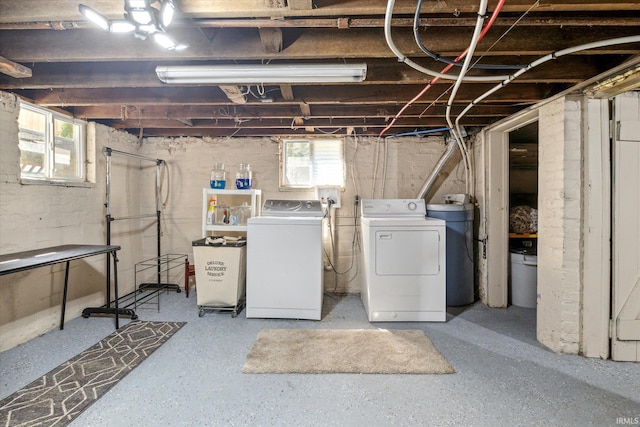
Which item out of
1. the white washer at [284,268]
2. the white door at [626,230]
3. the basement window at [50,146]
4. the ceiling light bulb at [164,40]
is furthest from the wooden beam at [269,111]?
the ceiling light bulb at [164,40]

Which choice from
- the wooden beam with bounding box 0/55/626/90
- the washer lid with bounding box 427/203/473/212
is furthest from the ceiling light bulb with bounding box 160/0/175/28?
the washer lid with bounding box 427/203/473/212

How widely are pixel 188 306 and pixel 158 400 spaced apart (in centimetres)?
147

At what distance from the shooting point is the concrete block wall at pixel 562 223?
2.00m

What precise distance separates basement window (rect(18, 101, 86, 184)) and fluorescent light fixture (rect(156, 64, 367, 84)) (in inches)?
64.0

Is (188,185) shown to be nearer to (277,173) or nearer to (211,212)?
(211,212)

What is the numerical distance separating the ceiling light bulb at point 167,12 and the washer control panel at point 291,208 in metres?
1.93

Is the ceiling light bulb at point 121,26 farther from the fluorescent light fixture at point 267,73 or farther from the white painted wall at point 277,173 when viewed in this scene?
the white painted wall at point 277,173

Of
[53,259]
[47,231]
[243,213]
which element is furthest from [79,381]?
[243,213]

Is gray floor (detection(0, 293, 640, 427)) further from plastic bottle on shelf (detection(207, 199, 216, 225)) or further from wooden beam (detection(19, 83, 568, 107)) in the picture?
wooden beam (detection(19, 83, 568, 107))

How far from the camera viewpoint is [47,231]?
2408mm

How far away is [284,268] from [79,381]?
1.55 meters

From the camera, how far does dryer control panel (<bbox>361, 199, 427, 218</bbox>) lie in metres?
3.08

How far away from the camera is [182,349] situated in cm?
213

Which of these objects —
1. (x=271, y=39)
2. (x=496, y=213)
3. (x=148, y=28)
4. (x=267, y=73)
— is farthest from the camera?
(x=496, y=213)
